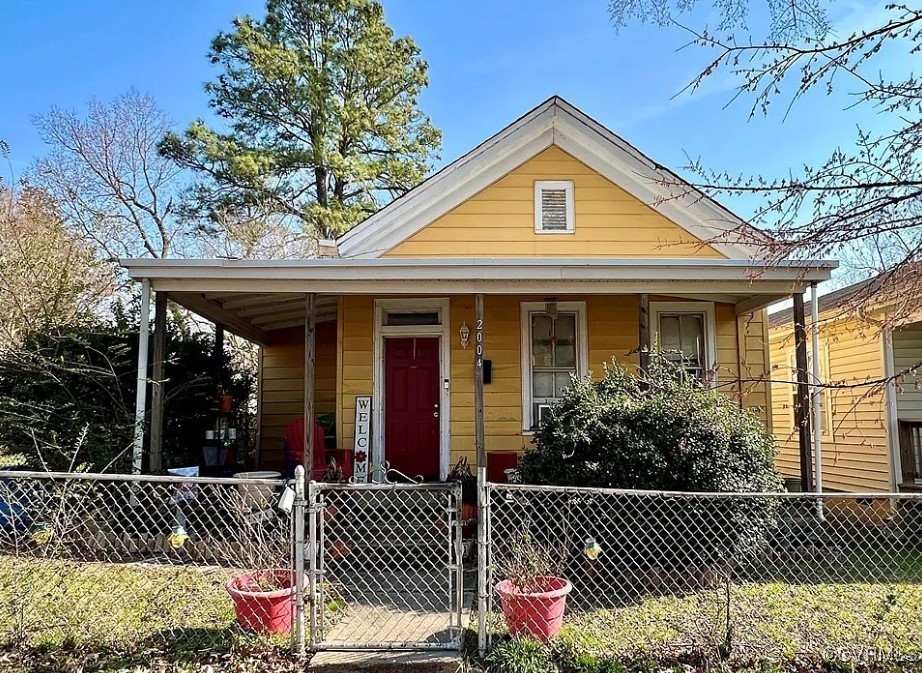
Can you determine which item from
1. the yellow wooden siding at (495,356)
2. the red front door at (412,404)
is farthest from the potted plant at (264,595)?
the red front door at (412,404)

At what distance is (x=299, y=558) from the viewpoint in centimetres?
370

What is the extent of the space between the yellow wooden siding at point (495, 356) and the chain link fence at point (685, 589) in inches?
122

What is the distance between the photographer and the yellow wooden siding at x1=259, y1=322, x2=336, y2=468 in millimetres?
11281

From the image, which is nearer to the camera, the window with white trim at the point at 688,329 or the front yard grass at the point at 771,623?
the front yard grass at the point at 771,623

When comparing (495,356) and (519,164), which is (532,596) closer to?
(495,356)

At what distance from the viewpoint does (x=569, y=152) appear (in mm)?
9492

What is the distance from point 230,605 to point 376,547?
193 centimetres

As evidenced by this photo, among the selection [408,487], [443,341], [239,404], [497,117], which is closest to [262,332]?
[239,404]

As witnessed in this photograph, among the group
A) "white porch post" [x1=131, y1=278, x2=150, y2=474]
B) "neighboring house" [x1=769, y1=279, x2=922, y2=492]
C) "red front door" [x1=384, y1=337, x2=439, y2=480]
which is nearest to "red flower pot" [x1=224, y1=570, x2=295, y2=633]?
"white porch post" [x1=131, y1=278, x2=150, y2=474]

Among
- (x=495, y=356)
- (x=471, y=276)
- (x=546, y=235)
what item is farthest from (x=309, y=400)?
(x=546, y=235)

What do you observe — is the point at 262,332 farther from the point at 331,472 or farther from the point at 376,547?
the point at 376,547

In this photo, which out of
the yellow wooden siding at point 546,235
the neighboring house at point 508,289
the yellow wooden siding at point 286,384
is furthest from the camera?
the yellow wooden siding at point 286,384

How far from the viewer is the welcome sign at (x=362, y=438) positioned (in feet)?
26.6

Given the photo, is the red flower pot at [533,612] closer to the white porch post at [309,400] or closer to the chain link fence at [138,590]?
the chain link fence at [138,590]
